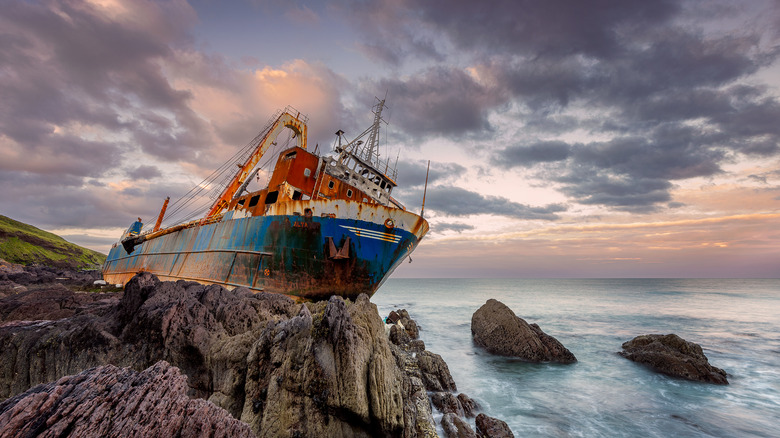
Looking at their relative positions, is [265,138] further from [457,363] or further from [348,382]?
[348,382]

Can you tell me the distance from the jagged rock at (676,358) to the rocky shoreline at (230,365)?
11502 mm

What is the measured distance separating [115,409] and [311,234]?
12952mm

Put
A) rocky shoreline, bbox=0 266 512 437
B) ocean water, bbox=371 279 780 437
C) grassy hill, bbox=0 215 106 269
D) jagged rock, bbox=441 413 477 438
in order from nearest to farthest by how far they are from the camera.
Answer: rocky shoreline, bbox=0 266 512 437
jagged rock, bbox=441 413 477 438
ocean water, bbox=371 279 780 437
grassy hill, bbox=0 215 106 269

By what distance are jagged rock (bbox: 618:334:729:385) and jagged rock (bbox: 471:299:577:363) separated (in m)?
3.27

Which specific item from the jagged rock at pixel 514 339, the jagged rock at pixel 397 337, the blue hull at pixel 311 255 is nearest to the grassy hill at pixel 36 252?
the blue hull at pixel 311 255

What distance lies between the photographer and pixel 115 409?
7.79 feet

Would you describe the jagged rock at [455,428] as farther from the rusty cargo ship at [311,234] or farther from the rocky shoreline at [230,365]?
the rusty cargo ship at [311,234]

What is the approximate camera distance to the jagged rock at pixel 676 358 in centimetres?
1214

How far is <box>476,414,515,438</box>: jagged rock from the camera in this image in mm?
7090

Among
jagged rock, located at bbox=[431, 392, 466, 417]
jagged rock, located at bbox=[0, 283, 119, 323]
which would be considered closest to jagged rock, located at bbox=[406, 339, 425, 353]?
jagged rock, located at bbox=[431, 392, 466, 417]

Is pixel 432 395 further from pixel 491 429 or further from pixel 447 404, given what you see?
pixel 491 429

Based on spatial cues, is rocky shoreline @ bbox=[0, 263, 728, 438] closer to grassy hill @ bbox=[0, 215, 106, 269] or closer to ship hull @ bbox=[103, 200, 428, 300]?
ship hull @ bbox=[103, 200, 428, 300]

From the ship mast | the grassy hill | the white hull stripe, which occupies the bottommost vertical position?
the grassy hill

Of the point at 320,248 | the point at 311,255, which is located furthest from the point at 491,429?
the point at 311,255
